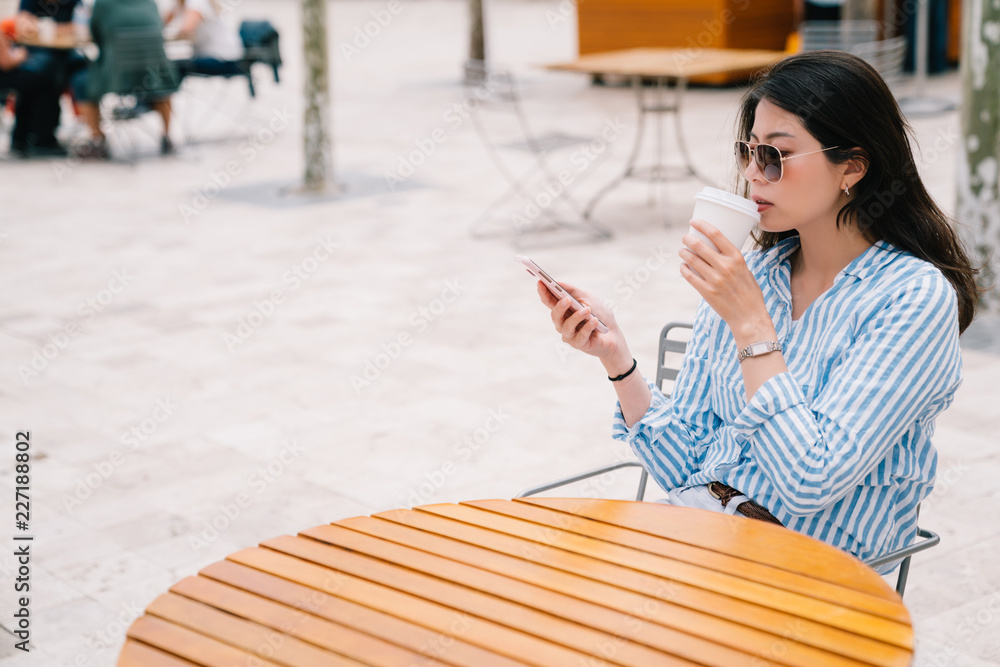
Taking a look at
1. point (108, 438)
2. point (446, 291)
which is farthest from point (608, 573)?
point (446, 291)

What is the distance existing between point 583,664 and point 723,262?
724mm

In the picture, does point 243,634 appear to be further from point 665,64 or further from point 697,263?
point 665,64

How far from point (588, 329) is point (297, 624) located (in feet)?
2.55

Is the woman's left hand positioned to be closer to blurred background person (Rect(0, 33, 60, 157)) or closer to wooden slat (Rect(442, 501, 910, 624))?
wooden slat (Rect(442, 501, 910, 624))

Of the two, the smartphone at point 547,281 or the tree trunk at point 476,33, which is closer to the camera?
the smartphone at point 547,281

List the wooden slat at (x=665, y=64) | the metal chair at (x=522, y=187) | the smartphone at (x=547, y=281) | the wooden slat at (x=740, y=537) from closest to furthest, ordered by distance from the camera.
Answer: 1. the wooden slat at (x=740, y=537)
2. the smartphone at (x=547, y=281)
3. the wooden slat at (x=665, y=64)
4. the metal chair at (x=522, y=187)

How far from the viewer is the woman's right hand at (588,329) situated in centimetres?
197

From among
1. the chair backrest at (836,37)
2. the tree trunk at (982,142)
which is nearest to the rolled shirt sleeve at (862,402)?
the tree trunk at (982,142)

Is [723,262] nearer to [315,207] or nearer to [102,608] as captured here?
[102,608]

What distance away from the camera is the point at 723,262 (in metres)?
1.77

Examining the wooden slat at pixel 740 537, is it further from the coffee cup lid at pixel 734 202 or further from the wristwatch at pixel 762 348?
the coffee cup lid at pixel 734 202

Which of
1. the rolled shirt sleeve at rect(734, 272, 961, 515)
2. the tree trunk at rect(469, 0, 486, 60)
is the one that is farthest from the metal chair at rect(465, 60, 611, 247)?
the tree trunk at rect(469, 0, 486, 60)

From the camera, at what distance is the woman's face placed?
1835mm

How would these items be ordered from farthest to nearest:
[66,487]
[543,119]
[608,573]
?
[543,119] → [66,487] → [608,573]
